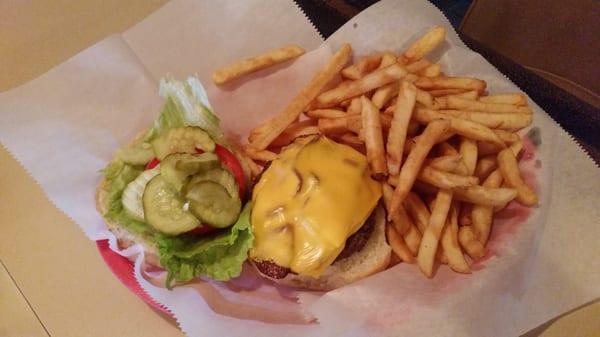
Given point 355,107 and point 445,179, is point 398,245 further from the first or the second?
point 355,107

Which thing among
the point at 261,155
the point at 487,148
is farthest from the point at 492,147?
the point at 261,155

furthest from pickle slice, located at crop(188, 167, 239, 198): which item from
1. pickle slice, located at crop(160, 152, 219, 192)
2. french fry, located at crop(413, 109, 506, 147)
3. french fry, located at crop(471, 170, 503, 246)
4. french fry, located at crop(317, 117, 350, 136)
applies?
french fry, located at crop(471, 170, 503, 246)

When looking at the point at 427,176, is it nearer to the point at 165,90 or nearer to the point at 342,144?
the point at 342,144

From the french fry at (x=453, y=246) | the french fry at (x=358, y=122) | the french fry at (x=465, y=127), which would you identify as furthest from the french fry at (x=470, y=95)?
the french fry at (x=453, y=246)

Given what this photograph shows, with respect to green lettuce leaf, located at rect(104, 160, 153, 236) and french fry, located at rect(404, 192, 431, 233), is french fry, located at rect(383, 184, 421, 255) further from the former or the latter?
green lettuce leaf, located at rect(104, 160, 153, 236)

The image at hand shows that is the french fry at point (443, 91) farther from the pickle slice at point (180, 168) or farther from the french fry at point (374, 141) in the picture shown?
the pickle slice at point (180, 168)

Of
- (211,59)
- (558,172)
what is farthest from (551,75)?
(211,59)

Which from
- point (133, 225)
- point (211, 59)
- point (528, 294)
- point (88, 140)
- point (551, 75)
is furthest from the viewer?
point (551, 75)
